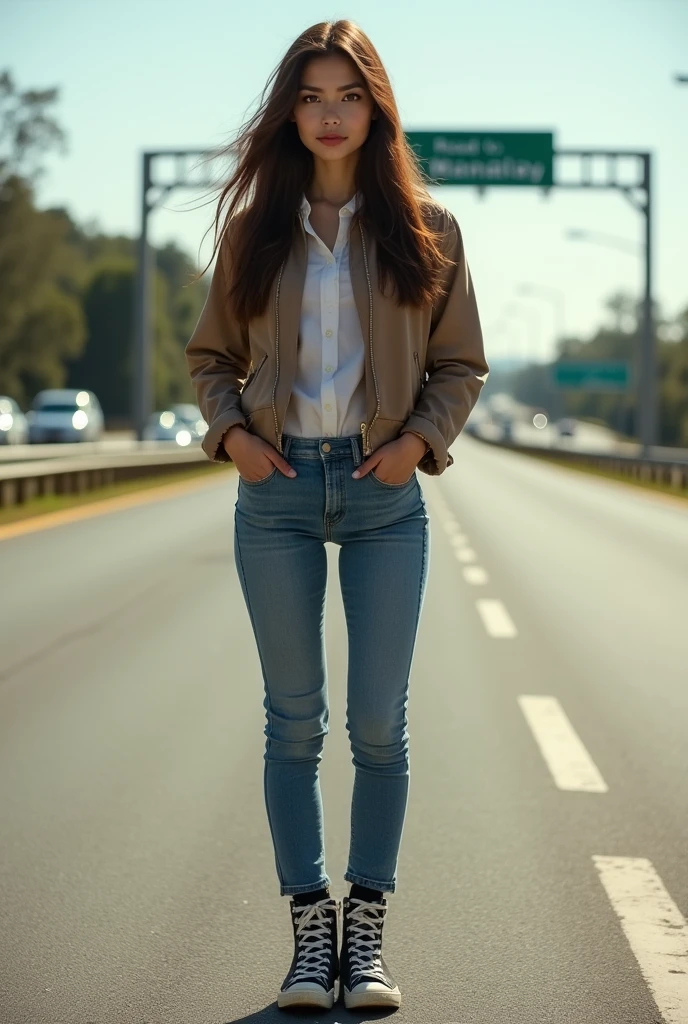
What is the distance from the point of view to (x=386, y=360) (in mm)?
3189

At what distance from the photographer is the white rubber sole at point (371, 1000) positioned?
3.17m

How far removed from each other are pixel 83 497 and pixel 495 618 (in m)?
14.0

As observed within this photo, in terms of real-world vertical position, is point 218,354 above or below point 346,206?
below

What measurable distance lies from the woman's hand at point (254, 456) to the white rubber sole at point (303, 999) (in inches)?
42.5

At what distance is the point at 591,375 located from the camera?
78688 mm

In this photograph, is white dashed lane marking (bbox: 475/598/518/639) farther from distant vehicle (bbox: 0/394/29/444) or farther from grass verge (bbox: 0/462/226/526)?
distant vehicle (bbox: 0/394/29/444)

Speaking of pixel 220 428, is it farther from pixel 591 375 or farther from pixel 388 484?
pixel 591 375

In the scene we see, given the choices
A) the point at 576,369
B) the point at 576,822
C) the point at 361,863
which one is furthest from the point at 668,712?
the point at 576,369

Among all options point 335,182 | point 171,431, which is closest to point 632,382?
point 171,431

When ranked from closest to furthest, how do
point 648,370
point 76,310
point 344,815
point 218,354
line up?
point 218,354 → point 344,815 → point 648,370 → point 76,310

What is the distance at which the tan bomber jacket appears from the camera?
3188 millimetres

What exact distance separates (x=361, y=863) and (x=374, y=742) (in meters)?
0.28

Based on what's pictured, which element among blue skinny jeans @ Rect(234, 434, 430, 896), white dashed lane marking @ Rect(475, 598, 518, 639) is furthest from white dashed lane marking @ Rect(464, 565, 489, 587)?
blue skinny jeans @ Rect(234, 434, 430, 896)

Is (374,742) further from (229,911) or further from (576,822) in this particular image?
(576,822)
